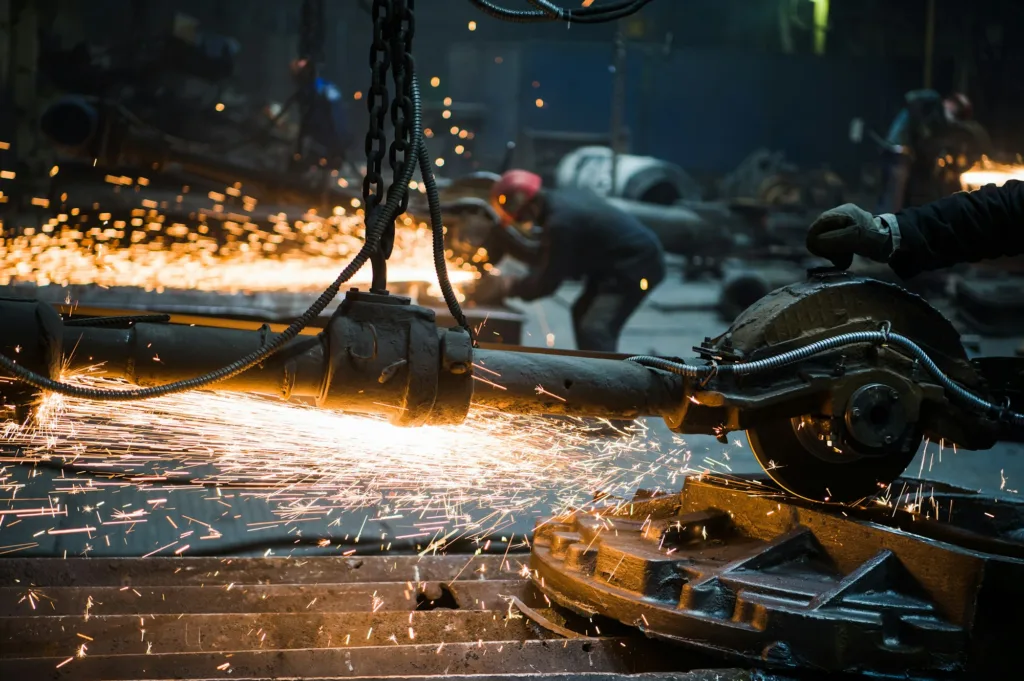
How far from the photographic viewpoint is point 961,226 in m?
3.20

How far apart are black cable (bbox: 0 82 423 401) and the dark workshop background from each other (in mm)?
13668

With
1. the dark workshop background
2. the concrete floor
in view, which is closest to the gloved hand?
the concrete floor

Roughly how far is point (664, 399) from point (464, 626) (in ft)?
3.00

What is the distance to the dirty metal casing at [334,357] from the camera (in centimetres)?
246

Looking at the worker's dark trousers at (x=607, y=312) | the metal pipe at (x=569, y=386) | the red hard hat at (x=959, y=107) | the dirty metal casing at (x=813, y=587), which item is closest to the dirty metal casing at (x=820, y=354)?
the metal pipe at (x=569, y=386)

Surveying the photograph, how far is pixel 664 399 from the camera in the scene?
2932 millimetres

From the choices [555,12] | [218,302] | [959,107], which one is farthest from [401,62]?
[959,107]

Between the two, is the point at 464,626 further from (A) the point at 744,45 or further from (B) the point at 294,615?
(A) the point at 744,45

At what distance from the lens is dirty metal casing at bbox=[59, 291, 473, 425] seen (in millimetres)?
2459

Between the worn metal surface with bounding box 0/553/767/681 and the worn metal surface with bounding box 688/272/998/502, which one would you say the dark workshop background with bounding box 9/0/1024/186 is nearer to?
the worn metal surface with bounding box 0/553/767/681

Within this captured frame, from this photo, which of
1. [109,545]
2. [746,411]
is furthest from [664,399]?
[109,545]

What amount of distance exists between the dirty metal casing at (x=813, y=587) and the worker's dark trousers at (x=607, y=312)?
4.98m

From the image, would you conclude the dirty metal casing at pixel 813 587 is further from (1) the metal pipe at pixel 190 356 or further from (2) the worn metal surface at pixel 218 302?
(2) the worn metal surface at pixel 218 302

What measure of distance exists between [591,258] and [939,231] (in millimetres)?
4909
